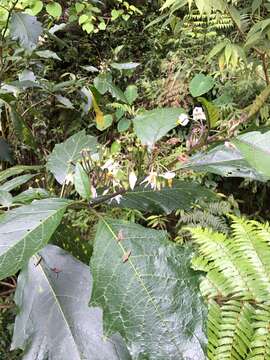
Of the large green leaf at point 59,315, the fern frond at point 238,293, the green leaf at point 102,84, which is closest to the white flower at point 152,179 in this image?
the large green leaf at point 59,315

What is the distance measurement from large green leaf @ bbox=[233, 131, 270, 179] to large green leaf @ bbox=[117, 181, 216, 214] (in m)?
0.11

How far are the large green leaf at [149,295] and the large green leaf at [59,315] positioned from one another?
0.08 m

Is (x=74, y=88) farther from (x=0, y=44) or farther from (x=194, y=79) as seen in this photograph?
(x=194, y=79)

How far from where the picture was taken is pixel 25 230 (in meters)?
0.44

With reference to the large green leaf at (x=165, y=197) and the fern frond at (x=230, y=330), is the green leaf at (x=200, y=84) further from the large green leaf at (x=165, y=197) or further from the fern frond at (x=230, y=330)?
the large green leaf at (x=165, y=197)

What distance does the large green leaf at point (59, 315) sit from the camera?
1.51 ft

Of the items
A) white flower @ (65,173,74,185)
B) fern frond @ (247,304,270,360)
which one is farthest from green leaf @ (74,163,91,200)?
fern frond @ (247,304,270,360)

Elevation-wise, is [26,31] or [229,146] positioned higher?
[26,31]

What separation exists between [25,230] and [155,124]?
0.20 m

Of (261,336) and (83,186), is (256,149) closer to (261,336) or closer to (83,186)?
(83,186)

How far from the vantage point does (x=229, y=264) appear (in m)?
1.49

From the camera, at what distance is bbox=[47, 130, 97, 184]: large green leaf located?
67 cm

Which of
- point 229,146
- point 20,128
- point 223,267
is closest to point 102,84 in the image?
point 20,128

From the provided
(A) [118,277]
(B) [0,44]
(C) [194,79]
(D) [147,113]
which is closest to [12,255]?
(A) [118,277]
